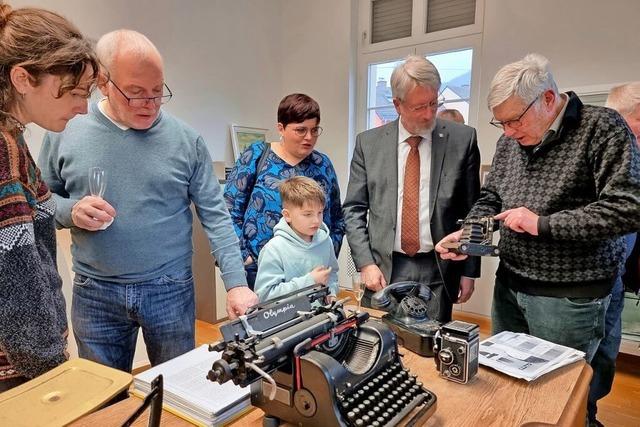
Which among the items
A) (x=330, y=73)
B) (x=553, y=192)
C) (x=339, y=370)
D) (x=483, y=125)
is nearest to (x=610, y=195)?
(x=553, y=192)

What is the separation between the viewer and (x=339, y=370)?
2.78 ft

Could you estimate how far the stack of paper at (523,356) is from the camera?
44.4 inches

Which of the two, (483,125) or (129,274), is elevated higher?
(483,125)

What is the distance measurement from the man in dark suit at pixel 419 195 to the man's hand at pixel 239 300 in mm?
574

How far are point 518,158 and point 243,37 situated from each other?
345 centimetres

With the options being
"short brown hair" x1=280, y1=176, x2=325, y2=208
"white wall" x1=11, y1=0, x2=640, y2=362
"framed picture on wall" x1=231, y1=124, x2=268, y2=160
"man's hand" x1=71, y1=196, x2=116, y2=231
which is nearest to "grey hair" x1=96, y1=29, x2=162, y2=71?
"man's hand" x1=71, y1=196, x2=116, y2=231

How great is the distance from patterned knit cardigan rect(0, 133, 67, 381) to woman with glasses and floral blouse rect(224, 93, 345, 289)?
1.05 meters

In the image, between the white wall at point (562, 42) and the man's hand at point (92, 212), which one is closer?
the man's hand at point (92, 212)

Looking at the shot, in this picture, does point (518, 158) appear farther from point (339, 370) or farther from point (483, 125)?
point (483, 125)

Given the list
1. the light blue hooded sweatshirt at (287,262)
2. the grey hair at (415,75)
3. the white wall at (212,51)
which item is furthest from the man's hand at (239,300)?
the white wall at (212,51)

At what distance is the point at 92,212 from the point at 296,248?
0.74 metres

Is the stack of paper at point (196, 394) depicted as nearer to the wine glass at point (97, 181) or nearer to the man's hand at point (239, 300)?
the man's hand at point (239, 300)

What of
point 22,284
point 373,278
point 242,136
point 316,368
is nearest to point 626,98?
point 373,278

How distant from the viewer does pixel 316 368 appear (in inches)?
32.5
